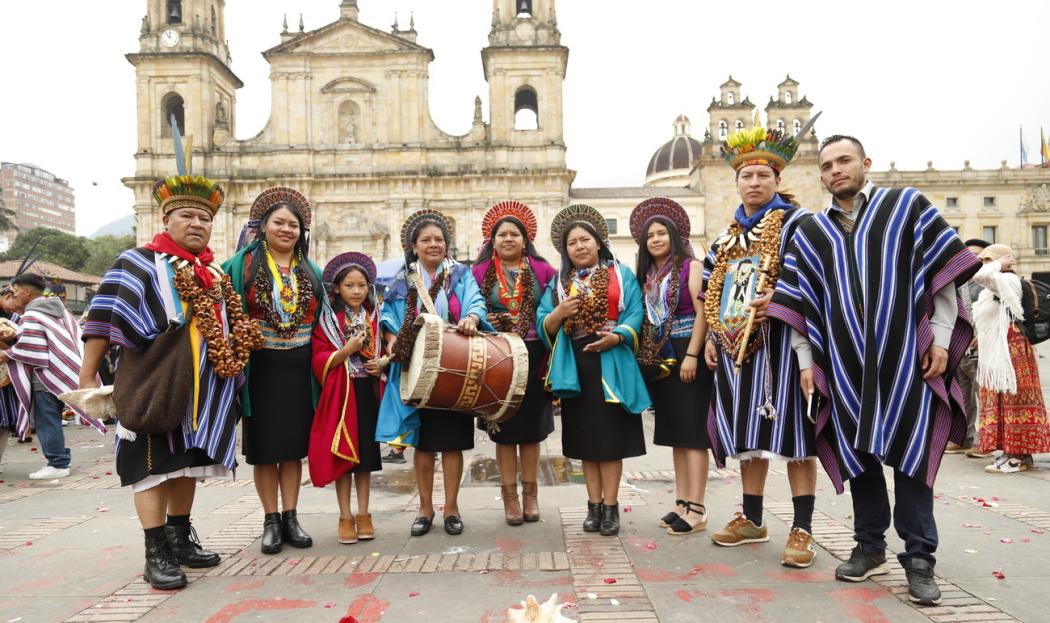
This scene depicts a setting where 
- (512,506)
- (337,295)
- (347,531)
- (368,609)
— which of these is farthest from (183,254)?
(512,506)

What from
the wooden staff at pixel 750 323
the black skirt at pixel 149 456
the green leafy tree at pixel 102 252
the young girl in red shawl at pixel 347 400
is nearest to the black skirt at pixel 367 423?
the young girl in red shawl at pixel 347 400

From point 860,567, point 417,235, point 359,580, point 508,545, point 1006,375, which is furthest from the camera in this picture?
point 1006,375

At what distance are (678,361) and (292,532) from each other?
2.46 meters

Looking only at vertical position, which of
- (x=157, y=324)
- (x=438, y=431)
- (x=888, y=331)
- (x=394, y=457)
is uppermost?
(x=157, y=324)

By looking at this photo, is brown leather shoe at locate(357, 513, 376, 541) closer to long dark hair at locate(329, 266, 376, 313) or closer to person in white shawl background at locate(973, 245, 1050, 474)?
long dark hair at locate(329, 266, 376, 313)

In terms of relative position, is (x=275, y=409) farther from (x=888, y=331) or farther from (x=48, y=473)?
(x=48, y=473)

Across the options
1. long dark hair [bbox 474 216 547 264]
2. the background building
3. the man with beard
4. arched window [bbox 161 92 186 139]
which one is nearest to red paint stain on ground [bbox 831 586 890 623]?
the man with beard

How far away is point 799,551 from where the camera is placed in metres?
3.70

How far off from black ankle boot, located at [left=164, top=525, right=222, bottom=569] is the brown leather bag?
2.05 feet

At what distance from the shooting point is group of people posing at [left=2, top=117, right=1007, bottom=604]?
3393 millimetres

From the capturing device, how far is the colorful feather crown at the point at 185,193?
3.91m

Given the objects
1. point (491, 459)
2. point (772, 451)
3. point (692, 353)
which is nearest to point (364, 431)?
point (692, 353)

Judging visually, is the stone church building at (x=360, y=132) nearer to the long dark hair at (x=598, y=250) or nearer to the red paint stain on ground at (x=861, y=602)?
the long dark hair at (x=598, y=250)

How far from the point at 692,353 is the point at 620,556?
1.25 m
